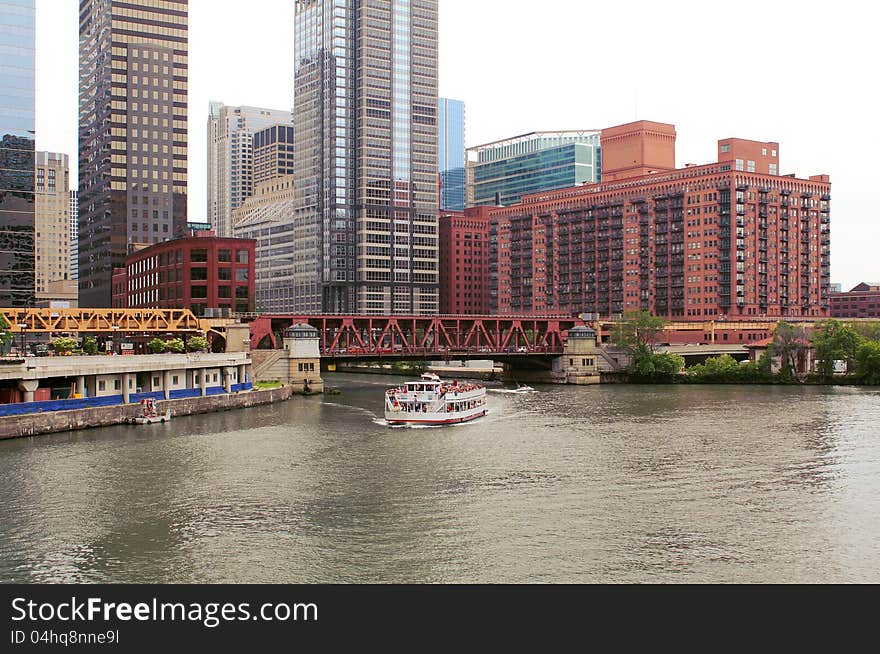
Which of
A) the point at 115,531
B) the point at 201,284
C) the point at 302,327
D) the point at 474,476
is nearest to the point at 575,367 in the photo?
the point at 302,327

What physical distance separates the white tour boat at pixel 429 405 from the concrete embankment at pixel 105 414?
21517 mm

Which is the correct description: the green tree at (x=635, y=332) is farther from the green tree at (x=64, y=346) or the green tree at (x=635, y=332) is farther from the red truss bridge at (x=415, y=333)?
the green tree at (x=64, y=346)

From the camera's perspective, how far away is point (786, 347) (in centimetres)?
16762

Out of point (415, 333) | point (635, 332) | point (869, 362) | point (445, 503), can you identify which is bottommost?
point (445, 503)

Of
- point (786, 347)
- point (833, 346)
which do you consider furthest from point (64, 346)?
point (833, 346)

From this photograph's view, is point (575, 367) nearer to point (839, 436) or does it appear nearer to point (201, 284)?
point (201, 284)

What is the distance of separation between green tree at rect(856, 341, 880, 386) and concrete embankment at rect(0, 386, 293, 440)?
301ft

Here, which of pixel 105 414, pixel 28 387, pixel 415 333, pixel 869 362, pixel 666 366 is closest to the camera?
pixel 28 387

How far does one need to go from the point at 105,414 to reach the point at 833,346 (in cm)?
11653

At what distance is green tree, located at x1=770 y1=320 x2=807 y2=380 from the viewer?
166 m

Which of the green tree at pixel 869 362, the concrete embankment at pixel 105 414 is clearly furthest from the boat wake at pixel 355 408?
the green tree at pixel 869 362

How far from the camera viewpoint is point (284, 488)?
211ft

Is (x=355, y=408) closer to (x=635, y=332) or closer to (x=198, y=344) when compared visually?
(x=198, y=344)

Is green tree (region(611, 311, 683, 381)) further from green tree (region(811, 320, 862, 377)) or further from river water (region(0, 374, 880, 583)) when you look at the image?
river water (region(0, 374, 880, 583))
